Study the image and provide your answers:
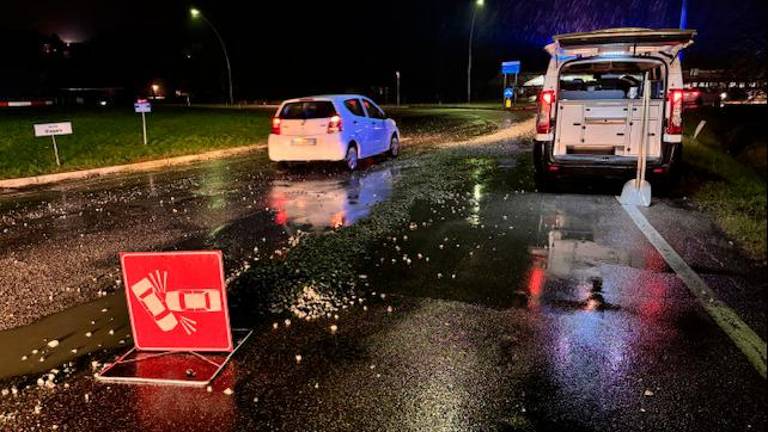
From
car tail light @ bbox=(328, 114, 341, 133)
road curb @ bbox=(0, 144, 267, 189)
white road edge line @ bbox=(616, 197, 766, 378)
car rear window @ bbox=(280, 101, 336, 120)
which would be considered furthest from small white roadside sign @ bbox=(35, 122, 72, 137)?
white road edge line @ bbox=(616, 197, 766, 378)

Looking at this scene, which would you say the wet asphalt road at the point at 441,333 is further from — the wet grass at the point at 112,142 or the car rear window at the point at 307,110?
the wet grass at the point at 112,142

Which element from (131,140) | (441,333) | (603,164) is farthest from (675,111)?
(131,140)

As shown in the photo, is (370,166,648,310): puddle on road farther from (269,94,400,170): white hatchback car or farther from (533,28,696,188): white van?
(269,94,400,170): white hatchback car

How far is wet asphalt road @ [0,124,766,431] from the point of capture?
3352mm

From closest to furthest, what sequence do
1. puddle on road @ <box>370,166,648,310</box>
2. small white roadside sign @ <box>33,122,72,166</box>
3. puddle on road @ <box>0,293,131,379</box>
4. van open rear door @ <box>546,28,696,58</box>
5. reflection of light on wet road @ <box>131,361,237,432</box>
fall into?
reflection of light on wet road @ <box>131,361,237,432</box>
puddle on road @ <box>0,293,131,379</box>
puddle on road @ <box>370,166,648,310</box>
van open rear door @ <box>546,28,696,58</box>
small white roadside sign @ <box>33,122,72,166</box>

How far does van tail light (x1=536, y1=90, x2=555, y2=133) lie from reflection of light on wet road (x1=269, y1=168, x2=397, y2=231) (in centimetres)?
273

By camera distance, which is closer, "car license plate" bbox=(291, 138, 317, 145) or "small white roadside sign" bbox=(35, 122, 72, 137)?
"car license plate" bbox=(291, 138, 317, 145)

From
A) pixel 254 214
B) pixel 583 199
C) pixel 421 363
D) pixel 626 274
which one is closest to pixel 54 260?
pixel 254 214

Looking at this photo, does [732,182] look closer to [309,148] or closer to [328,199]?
[328,199]

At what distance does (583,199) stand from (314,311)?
5.77 meters

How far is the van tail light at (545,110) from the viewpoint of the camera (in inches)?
342

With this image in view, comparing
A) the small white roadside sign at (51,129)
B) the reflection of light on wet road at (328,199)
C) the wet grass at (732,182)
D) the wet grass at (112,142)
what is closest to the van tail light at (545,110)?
the wet grass at (732,182)

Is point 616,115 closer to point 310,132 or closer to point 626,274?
point 626,274

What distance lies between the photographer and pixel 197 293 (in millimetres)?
3994
